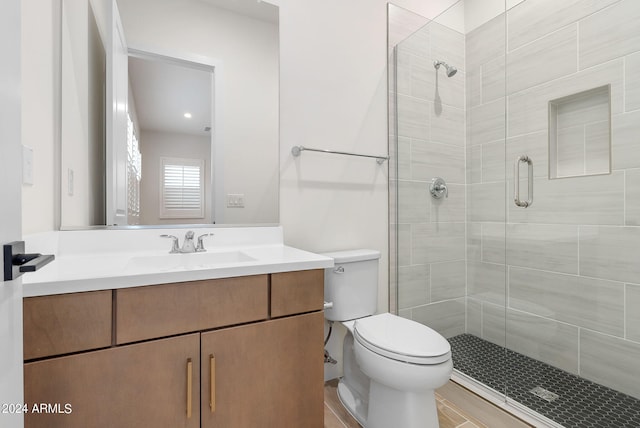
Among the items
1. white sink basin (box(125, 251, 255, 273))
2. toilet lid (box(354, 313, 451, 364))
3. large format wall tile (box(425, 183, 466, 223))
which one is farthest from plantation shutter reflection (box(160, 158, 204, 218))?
large format wall tile (box(425, 183, 466, 223))

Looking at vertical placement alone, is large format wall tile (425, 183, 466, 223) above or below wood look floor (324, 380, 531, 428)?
above

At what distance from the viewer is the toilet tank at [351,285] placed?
5.15ft

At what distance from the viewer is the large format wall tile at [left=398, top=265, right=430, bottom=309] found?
2.00m

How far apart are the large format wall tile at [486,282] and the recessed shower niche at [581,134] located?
673 mm

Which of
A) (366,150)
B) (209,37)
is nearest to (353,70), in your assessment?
(366,150)

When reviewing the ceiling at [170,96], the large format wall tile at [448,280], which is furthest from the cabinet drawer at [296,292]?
the large format wall tile at [448,280]

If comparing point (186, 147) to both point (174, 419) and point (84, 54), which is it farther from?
point (174, 419)

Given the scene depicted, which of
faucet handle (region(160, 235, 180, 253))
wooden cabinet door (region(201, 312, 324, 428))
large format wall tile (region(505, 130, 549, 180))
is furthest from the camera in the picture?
large format wall tile (region(505, 130, 549, 180))

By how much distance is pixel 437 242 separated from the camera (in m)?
2.07

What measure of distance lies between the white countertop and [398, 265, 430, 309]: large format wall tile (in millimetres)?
891

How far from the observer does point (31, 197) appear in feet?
3.18

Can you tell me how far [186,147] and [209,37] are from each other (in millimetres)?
533

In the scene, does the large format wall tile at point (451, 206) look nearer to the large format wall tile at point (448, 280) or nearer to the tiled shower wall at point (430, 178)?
the tiled shower wall at point (430, 178)

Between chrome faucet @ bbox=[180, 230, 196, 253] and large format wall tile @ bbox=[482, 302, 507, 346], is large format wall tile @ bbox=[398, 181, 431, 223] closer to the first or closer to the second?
large format wall tile @ bbox=[482, 302, 507, 346]
